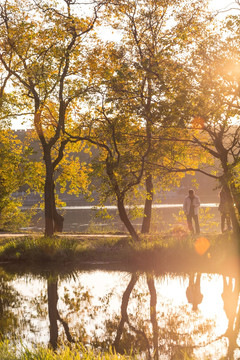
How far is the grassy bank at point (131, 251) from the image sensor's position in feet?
65.3

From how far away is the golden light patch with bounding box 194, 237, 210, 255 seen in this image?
20.2m

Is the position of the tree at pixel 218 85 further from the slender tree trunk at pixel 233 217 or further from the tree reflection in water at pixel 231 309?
the tree reflection in water at pixel 231 309

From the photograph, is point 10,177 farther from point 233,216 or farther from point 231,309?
point 231,309

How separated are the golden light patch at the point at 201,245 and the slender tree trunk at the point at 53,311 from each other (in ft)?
18.5

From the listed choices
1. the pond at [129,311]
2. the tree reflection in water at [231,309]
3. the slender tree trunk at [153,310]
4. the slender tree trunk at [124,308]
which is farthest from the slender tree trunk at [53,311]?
the tree reflection in water at [231,309]

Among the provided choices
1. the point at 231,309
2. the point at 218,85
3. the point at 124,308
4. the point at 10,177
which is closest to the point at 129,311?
the point at 124,308

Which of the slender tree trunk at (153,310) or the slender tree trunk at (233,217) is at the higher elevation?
the slender tree trunk at (233,217)

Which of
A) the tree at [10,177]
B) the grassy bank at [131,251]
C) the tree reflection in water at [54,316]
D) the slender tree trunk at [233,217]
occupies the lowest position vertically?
the tree reflection in water at [54,316]

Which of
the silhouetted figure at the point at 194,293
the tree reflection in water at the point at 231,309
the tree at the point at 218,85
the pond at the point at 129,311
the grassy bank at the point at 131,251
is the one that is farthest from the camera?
the grassy bank at the point at 131,251

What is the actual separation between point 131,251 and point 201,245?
2.46 metres

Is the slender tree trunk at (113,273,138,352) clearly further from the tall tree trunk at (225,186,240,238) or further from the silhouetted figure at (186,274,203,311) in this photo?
the tall tree trunk at (225,186,240,238)

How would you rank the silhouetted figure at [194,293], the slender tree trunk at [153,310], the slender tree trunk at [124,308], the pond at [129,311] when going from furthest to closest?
the silhouetted figure at [194,293]
the slender tree trunk at [124,308]
the pond at [129,311]
the slender tree trunk at [153,310]

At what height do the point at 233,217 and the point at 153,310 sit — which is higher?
the point at 233,217

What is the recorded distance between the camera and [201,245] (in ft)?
68.0
